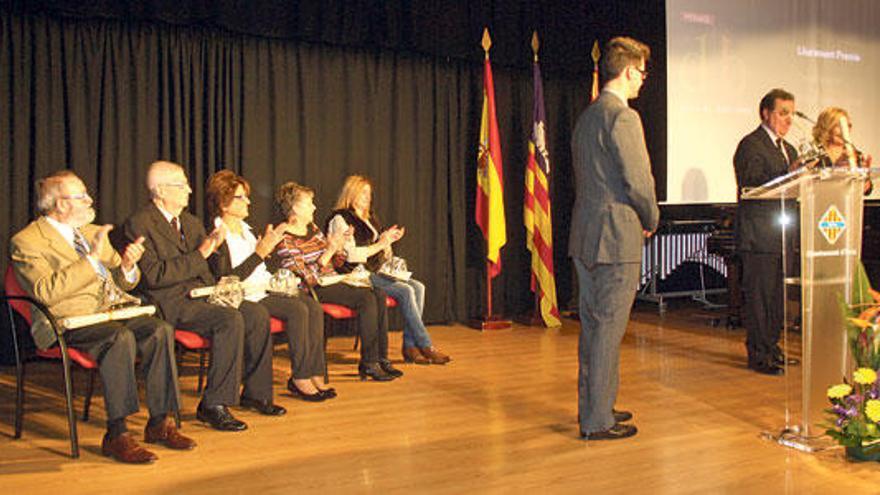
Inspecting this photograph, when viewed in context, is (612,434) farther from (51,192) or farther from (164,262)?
(51,192)

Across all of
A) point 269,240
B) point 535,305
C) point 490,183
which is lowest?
point 535,305

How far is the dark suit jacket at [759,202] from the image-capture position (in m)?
5.25

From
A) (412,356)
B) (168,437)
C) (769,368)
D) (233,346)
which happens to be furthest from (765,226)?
(168,437)

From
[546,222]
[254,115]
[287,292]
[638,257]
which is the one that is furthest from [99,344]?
[546,222]

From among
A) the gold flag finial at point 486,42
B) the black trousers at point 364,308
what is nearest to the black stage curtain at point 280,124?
the gold flag finial at point 486,42

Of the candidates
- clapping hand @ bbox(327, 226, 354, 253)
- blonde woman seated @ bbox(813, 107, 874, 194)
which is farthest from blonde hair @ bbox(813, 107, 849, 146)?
clapping hand @ bbox(327, 226, 354, 253)

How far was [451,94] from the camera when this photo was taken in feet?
25.1

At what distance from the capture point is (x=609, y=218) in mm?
3799

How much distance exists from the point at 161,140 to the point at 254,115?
71 cm

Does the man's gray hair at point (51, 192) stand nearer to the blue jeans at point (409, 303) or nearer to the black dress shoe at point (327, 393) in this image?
the black dress shoe at point (327, 393)

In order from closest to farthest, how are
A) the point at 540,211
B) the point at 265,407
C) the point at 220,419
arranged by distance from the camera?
the point at 220,419 → the point at 265,407 → the point at 540,211

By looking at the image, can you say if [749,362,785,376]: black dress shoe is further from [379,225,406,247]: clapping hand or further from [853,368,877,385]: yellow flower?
[379,225,406,247]: clapping hand

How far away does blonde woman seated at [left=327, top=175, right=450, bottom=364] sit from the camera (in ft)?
18.3

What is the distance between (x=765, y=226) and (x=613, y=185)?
185 cm
